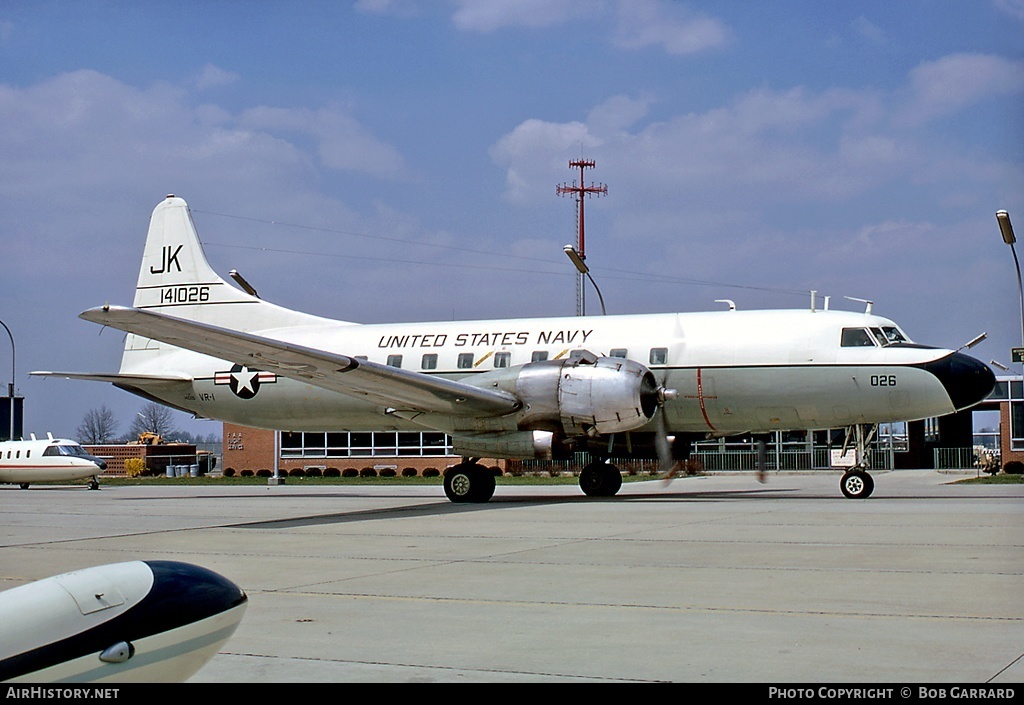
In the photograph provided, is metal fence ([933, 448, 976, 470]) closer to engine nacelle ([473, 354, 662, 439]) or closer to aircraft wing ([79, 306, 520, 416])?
engine nacelle ([473, 354, 662, 439])

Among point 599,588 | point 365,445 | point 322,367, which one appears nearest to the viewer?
point 599,588

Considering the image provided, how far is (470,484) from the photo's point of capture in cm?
2162

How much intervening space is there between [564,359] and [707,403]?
9.85ft

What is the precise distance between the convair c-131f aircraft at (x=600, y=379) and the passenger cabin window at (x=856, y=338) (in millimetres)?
27

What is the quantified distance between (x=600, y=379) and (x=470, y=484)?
3.75m

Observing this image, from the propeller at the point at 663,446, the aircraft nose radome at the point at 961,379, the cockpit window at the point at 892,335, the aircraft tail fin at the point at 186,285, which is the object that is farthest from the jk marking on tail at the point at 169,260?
the aircraft nose radome at the point at 961,379

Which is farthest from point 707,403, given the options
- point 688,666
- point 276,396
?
point 688,666

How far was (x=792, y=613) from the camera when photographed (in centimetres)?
764

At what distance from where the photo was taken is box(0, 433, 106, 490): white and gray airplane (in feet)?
125

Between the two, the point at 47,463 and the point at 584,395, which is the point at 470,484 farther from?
the point at 47,463

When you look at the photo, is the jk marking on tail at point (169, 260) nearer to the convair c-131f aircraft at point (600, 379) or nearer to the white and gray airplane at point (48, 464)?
the convair c-131f aircraft at point (600, 379)

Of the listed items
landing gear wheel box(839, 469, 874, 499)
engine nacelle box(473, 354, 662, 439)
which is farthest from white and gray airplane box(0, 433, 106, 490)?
landing gear wheel box(839, 469, 874, 499)

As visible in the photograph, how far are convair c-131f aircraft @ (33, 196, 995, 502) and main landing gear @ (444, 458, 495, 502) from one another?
1.0 inches

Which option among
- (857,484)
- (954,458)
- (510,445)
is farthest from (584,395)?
(954,458)
